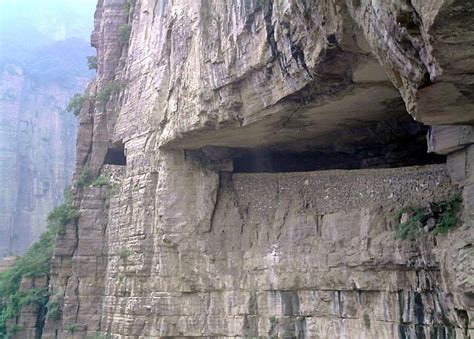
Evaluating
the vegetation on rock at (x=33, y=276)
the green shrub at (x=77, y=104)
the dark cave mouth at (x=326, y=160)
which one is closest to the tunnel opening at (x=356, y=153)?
the dark cave mouth at (x=326, y=160)

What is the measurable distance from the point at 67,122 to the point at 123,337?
3334 cm

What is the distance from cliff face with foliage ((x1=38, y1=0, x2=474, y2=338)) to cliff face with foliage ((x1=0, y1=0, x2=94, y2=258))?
2386 centimetres

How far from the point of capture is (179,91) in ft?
48.2

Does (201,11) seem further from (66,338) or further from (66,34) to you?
(66,34)

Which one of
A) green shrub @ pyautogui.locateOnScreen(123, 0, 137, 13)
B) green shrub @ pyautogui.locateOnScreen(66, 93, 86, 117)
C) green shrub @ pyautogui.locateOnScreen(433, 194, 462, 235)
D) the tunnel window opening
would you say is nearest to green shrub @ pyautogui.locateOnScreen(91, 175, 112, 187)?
the tunnel window opening

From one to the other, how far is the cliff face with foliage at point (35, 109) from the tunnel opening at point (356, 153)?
87.3ft

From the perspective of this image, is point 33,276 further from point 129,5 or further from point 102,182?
point 129,5

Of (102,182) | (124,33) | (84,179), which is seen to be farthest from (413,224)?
(124,33)

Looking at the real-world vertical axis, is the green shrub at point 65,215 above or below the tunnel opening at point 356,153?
below

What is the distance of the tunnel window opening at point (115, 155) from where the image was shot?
19.2 m

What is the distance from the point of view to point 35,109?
149ft

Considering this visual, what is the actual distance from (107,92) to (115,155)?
207 centimetres

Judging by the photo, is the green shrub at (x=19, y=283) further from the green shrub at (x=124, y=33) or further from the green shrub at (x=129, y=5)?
the green shrub at (x=129, y=5)

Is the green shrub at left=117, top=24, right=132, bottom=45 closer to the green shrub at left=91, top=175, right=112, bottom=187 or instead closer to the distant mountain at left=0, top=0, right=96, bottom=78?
the green shrub at left=91, top=175, right=112, bottom=187
